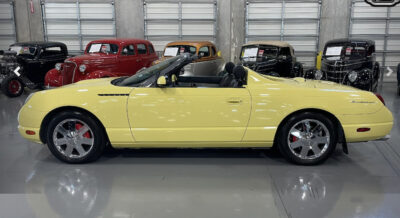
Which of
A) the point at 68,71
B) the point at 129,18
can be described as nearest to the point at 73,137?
the point at 68,71

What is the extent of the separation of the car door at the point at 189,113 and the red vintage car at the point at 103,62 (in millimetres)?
5097

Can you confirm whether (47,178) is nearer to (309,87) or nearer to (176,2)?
(309,87)

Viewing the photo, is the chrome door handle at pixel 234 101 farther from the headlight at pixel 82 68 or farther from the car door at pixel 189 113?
the headlight at pixel 82 68

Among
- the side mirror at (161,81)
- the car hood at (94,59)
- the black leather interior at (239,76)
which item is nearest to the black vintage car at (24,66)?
the car hood at (94,59)

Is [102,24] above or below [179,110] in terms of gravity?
above

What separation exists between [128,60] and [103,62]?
785 mm

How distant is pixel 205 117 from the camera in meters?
3.90

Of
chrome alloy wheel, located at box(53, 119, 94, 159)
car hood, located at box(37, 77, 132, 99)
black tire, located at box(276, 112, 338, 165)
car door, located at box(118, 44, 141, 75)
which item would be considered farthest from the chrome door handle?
car door, located at box(118, 44, 141, 75)

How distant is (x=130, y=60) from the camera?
9586 mm

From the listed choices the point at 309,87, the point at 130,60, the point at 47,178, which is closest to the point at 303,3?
the point at 130,60

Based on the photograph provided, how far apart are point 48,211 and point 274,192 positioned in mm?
2305

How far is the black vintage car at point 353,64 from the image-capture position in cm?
856

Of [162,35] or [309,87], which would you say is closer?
[309,87]

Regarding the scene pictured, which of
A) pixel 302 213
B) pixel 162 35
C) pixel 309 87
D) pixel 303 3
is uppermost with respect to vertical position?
pixel 303 3
